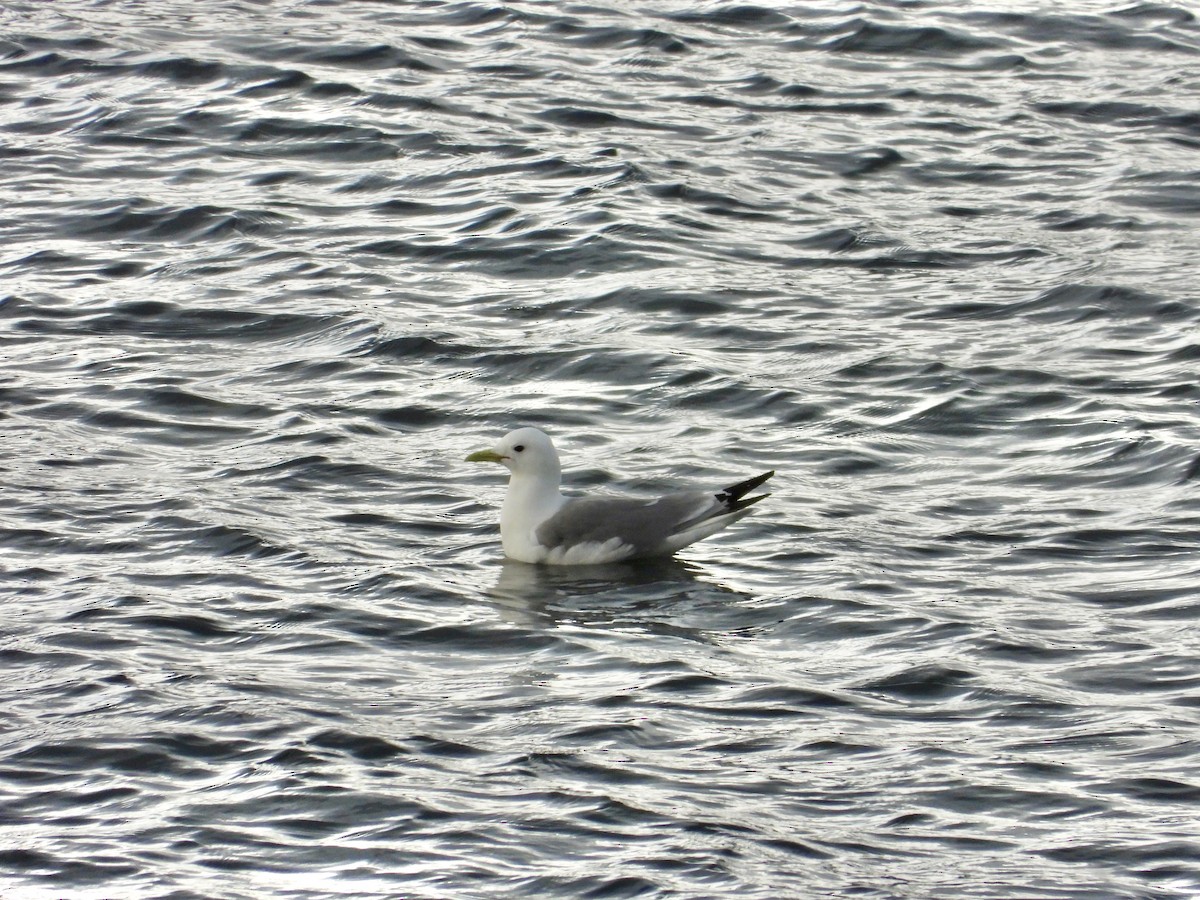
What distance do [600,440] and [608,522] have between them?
1844mm

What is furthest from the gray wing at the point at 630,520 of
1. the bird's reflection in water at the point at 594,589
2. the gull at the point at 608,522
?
the bird's reflection in water at the point at 594,589

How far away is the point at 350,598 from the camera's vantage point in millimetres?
9711

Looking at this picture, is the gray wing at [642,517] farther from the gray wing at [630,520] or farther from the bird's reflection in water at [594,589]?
the bird's reflection in water at [594,589]

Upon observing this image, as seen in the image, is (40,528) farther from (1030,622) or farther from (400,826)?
(1030,622)

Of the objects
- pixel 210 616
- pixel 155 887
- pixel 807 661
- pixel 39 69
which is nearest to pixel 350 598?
pixel 210 616

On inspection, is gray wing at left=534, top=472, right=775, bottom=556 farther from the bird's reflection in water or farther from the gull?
the bird's reflection in water

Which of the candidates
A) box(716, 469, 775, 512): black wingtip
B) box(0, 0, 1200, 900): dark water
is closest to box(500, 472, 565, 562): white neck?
box(0, 0, 1200, 900): dark water

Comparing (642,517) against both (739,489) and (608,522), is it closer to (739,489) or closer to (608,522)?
(608,522)

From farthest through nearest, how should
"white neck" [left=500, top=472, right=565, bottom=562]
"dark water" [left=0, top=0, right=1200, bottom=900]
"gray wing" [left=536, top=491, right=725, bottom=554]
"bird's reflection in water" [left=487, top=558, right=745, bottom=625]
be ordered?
"white neck" [left=500, top=472, right=565, bottom=562]
"gray wing" [left=536, top=491, right=725, bottom=554]
"bird's reflection in water" [left=487, top=558, right=745, bottom=625]
"dark water" [left=0, top=0, right=1200, bottom=900]

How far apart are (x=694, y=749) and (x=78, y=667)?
2813 millimetres

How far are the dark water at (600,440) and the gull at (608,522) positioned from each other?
210mm

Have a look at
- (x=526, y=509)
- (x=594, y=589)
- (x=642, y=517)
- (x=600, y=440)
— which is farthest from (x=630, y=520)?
(x=600, y=440)

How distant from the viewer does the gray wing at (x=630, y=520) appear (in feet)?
34.2

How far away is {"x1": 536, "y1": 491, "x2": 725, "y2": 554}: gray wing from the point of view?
34.2 feet
